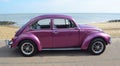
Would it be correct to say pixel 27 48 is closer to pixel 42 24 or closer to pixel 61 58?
pixel 42 24

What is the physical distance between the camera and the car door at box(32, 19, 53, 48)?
36.0 ft

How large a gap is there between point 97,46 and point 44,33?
2005mm

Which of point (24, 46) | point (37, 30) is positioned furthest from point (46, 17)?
point (24, 46)

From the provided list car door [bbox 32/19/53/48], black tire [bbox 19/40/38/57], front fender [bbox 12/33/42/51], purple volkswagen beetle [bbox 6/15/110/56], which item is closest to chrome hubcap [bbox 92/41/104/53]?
purple volkswagen beetle [bbox 6/15/110/56]

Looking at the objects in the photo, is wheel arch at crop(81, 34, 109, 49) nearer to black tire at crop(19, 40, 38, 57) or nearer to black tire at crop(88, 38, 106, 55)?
black tire at crop(88, 38, 106, 55)

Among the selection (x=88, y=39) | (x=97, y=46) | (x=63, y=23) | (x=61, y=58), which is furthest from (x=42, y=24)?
(x=97, y=46)

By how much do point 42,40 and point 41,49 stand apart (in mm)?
336

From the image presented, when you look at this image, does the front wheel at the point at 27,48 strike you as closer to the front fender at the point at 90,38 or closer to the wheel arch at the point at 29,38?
the wheel arch at the point at 29,38

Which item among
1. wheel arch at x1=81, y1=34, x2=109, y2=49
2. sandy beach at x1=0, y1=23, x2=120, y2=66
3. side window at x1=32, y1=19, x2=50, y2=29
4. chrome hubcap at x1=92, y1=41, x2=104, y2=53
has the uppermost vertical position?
side window at x1=32, y1=19, x2=50, y2=29

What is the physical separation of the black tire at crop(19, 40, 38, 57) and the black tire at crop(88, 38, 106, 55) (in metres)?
2.05

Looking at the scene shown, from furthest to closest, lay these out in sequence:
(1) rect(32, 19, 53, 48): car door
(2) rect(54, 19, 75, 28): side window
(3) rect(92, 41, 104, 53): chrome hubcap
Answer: (2) rect(54, 19, 75, 28): side window
(3) rect(92, 41, 104, 53): chrome hubcap
(1) rect(32, 19, 53, 48): car door

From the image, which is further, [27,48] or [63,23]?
[63,23]

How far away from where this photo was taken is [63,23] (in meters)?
11.4

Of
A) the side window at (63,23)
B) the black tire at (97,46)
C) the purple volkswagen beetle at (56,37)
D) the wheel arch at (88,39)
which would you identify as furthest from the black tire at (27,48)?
the black tire at (97,46)
